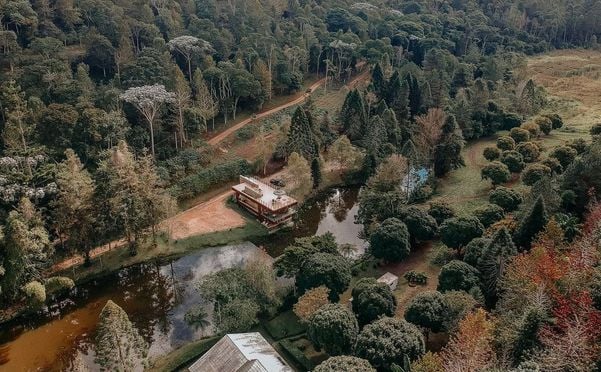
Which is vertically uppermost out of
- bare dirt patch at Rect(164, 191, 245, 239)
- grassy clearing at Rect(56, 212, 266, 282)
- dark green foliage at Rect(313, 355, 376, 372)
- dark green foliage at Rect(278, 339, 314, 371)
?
dark green foliage at Rect(313, 355, 376, 372)

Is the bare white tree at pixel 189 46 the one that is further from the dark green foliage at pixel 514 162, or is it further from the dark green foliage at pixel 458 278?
the dark green foliage at pixel 458 278

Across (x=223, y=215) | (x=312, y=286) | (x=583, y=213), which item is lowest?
(x=223, y=215)

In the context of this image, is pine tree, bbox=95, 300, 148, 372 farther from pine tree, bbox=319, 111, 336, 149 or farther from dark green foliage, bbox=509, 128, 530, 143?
dark green foliage, bbox=509, 128, 530, 143

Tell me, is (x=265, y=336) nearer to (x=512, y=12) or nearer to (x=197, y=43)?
(x=197, y=43)

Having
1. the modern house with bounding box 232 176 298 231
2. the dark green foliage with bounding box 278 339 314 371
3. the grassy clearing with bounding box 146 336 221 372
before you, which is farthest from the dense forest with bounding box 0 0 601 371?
the modern house with bounding box 232 176 298 231

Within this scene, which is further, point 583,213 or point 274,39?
point 274,39

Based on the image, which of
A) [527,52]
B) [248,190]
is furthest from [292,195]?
[527,52]

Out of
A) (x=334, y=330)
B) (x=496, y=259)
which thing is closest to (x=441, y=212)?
(x=496, y=259)
